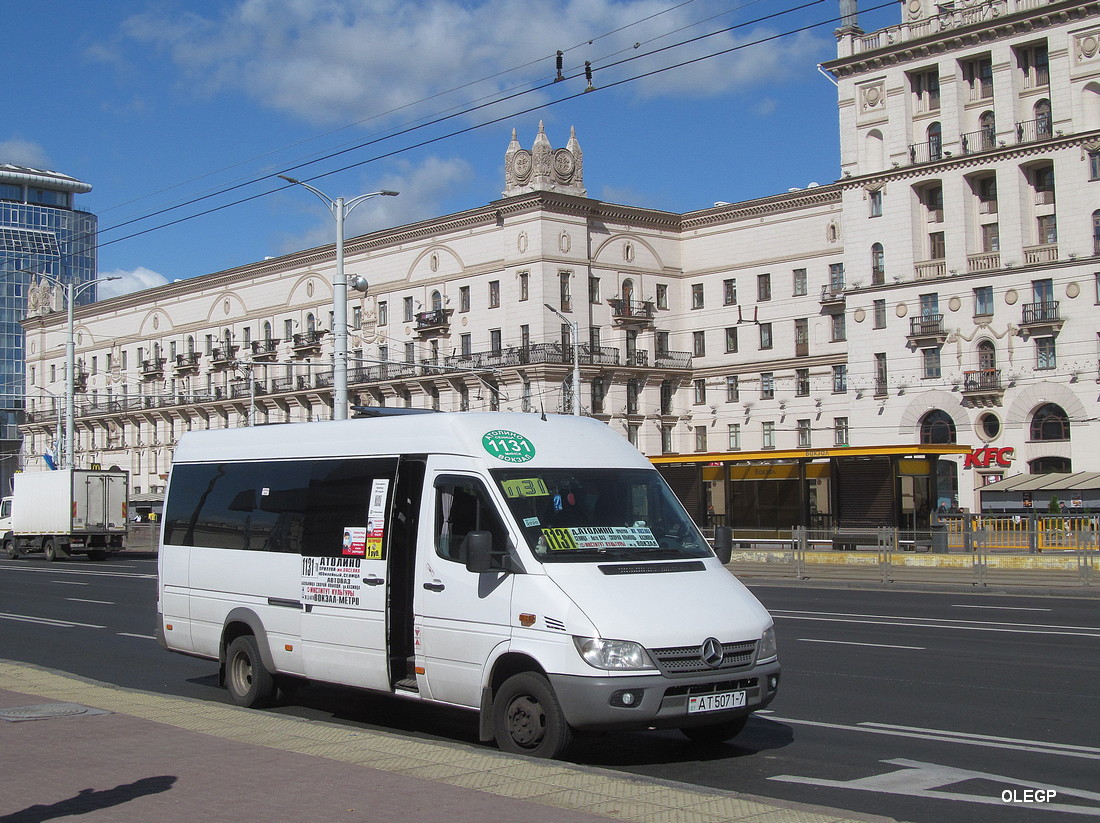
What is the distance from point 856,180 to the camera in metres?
59.0

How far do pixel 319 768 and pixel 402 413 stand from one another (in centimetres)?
411

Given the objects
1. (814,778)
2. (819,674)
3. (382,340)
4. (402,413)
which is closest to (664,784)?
(814,778)

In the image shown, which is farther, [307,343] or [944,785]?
[307,343]

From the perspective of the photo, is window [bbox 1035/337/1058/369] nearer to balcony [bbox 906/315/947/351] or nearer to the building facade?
the building facade

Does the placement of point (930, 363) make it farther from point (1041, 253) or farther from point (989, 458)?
point (1041, 253)

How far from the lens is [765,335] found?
66875 millimetres

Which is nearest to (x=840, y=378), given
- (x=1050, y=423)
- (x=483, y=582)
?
(x=1050, y=423)

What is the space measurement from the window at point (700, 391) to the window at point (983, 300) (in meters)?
18.0

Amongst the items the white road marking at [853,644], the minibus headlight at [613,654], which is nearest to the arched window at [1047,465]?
the white road marking at [853,644]

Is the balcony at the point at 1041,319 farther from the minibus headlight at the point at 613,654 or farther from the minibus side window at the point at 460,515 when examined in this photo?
the minibus headlight at the point at 613,654

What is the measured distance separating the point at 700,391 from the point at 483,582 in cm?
6120

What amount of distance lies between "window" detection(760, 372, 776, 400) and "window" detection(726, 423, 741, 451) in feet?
7.45

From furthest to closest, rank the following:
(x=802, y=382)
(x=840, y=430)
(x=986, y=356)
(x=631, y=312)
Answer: (x=631, y=312), (x=802, y=382), (x=840, y=430), (x=986, y=356)

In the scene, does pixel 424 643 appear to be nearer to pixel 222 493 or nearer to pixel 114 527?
pixel 222 493
